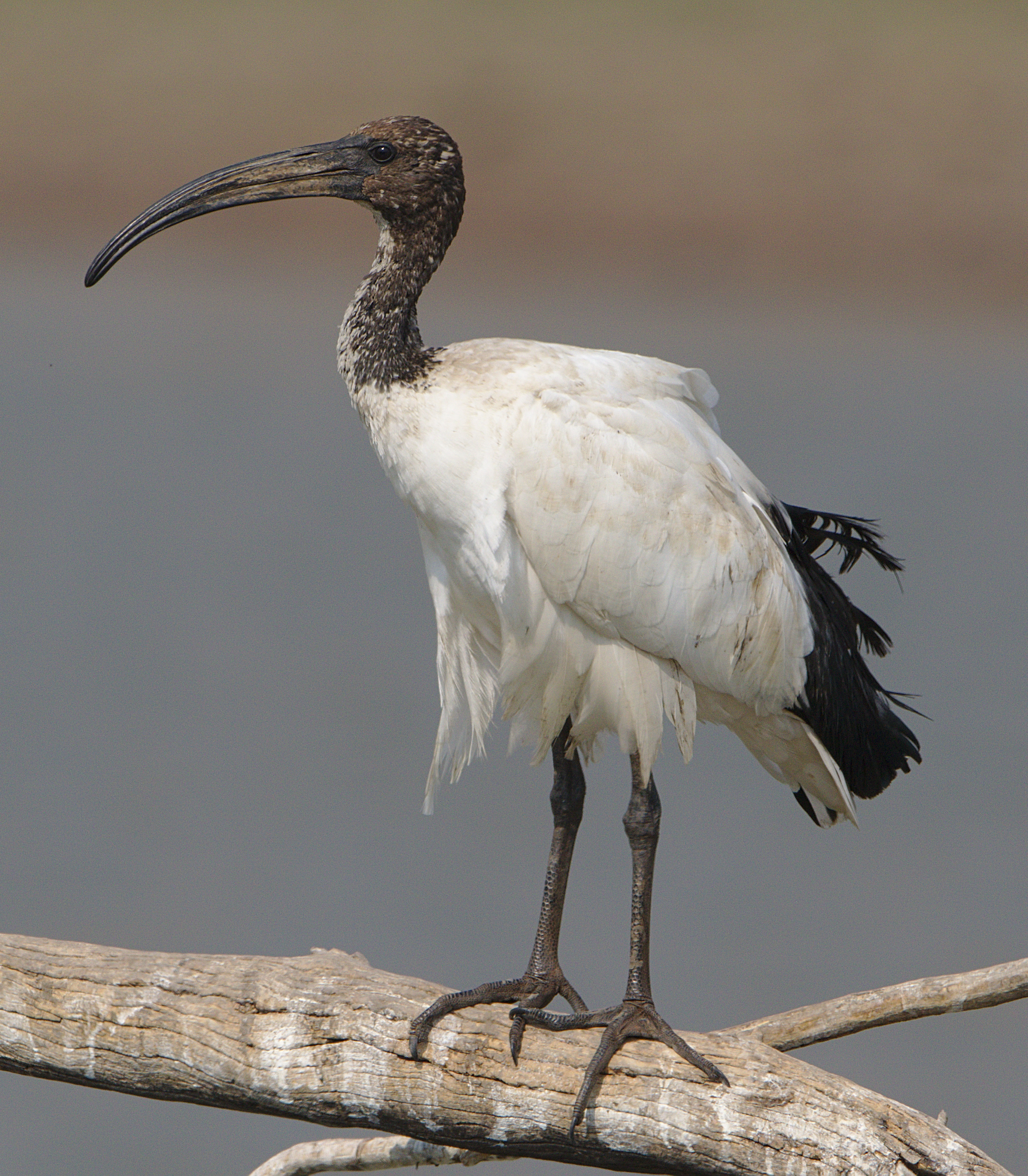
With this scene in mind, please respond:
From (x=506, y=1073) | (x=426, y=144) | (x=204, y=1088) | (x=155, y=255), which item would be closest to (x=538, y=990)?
(x=506, y=1073)

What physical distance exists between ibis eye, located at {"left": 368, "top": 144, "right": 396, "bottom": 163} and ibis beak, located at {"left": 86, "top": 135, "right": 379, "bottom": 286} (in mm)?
12

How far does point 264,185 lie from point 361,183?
248 millimetres

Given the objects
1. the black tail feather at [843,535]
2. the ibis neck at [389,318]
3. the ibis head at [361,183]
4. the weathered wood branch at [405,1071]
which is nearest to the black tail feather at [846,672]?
the black tail feather at [843,535]

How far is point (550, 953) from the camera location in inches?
167

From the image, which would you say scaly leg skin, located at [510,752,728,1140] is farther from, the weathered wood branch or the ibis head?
the ibis head

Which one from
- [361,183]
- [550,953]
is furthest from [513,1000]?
[361,183]

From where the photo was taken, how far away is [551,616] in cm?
399

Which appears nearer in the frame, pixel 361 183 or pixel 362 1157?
pixel 361 183

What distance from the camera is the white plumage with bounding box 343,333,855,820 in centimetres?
384

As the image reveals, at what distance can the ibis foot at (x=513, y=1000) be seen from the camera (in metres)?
3.80

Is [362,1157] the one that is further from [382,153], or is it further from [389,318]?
[382,153]

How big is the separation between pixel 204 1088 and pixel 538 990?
0.81 meters

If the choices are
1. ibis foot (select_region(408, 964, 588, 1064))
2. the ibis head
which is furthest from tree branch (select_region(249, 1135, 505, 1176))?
the ibis head

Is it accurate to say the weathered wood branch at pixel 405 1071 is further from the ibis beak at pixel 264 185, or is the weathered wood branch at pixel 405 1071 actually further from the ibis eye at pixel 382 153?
the ibis eye at pixel 382 153
